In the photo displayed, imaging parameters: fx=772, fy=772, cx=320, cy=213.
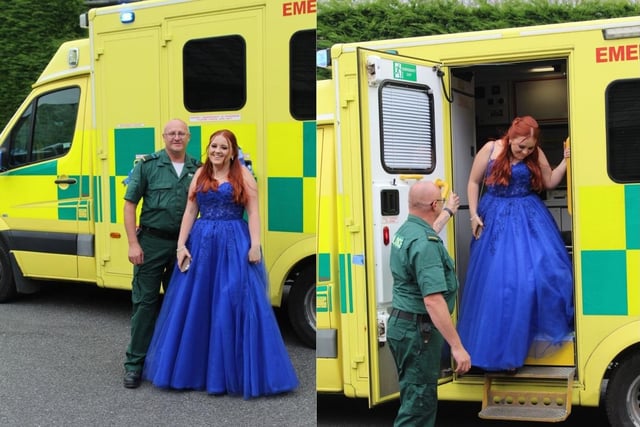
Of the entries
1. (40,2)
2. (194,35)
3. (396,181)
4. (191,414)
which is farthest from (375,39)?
(40,2)

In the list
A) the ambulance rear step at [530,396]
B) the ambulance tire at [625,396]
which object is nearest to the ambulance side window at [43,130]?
the ambulance rear step at [530,396]

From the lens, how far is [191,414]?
3.25m

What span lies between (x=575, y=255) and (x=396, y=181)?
2.36ft

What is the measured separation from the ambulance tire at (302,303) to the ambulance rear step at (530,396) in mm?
732

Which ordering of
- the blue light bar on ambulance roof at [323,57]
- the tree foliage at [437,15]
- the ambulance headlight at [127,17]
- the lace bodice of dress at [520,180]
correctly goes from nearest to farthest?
the tree foliage at [437,15] < the blue light bar on ambulance roof at [323,57] < the lace bodice of dress at [520,180] < the ambulance headlight at [127,17]

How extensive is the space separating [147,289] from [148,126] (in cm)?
78

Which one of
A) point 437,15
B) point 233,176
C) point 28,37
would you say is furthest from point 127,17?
point 437,15

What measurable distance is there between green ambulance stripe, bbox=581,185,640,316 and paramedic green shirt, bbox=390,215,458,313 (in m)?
0.59

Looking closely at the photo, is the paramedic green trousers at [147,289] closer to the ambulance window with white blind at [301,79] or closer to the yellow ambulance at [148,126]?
the yellow ambulance at [148,126]

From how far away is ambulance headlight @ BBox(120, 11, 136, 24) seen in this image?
12.3 ft

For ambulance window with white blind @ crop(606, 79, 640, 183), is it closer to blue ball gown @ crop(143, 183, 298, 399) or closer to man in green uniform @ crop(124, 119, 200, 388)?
blue ball gown @ crop(143, 183, 298, 399)

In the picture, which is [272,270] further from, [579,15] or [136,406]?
[579,15]

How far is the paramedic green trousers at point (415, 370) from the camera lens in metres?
2.40

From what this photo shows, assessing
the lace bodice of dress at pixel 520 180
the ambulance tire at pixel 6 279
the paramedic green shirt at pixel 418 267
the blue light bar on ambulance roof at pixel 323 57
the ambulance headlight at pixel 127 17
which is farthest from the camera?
the ambulance tire at pixel 6 279
